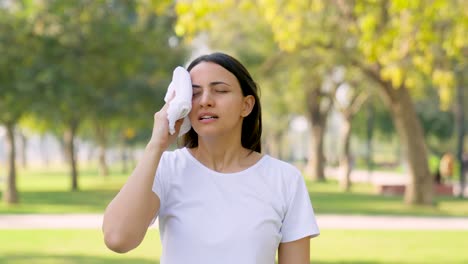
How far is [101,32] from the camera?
2664cm

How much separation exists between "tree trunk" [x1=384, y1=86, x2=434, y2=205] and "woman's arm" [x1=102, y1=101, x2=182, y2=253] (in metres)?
21.8

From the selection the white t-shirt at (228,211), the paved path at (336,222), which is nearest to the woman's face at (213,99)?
the white t-shirt at (228,211)

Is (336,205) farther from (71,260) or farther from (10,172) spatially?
(71,260)

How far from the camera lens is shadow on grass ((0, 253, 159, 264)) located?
12.2 m

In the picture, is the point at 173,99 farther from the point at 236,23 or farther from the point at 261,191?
the point at 236,23

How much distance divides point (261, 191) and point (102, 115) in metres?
34.3

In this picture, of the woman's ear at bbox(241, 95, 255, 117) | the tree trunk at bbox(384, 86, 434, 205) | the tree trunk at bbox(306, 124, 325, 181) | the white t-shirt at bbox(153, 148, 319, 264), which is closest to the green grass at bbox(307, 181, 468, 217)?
the tree trunk at bbox(384, 86, 434, 205)

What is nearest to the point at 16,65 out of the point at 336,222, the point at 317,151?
the point at 336,222

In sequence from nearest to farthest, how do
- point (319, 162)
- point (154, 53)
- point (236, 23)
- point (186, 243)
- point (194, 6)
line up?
point (186, 243) < point (194, 6) < point (154, 53) < point (236, 23) < point (319, 162)

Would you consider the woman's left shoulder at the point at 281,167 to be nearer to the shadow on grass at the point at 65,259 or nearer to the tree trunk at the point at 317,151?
the shadow on grass at the point at 65,259

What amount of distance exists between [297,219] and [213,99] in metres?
0.43

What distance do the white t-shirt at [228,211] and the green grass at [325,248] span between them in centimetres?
955

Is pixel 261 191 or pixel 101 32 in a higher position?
pixel 101 32

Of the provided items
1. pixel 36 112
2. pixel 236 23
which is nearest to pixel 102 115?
pixel 236 23
